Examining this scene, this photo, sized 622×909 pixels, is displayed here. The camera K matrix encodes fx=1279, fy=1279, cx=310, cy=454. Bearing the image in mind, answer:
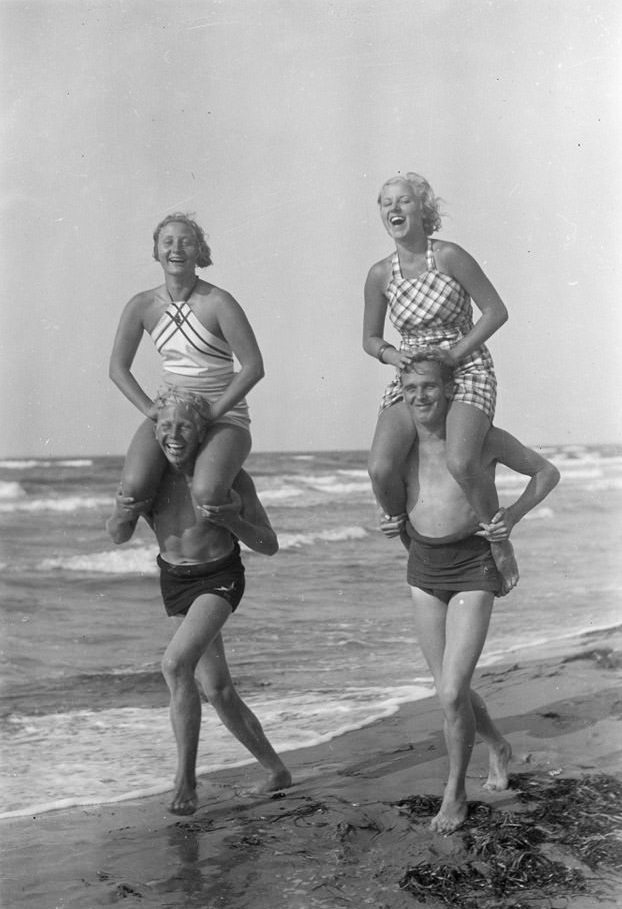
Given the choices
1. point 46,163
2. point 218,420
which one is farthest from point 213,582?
point 46,163

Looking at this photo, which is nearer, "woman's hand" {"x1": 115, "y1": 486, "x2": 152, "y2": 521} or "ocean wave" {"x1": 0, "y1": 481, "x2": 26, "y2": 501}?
"woman's hand" {"x1": 115, "y1": 486, "x2": 152, "y2": 521}

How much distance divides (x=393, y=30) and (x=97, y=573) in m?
12.2

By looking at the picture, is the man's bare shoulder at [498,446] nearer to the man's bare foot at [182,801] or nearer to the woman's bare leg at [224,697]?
the woman's bare leg at [224,697]

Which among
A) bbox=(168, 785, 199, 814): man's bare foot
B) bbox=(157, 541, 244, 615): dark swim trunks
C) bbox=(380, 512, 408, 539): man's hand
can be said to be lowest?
bbox=(168, 785, 199, 814): man's bare foot

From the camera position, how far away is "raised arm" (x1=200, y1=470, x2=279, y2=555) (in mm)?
5496

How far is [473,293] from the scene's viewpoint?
5312 millimetres

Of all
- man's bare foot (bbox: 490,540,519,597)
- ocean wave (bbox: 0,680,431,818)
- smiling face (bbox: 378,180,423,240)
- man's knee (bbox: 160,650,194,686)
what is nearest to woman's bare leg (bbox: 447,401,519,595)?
man's bare foot (bbox: 490,540,519,597)

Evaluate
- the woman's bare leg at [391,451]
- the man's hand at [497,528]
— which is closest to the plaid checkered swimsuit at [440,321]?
the woman's bare leg at [391,451]

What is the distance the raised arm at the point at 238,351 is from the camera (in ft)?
18.2

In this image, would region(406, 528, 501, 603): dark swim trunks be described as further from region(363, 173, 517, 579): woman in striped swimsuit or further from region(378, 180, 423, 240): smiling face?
region(378, 180, 423, 240): smiling face

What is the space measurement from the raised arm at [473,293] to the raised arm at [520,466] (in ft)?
1.27

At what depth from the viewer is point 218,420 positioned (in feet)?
18.3

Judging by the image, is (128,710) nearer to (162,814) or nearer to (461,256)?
(162,814)

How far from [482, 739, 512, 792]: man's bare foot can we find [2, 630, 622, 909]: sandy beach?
55 millimetres
